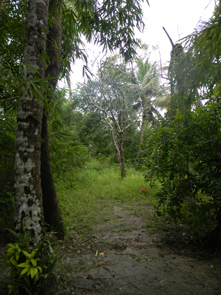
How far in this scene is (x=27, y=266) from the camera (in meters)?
1.85

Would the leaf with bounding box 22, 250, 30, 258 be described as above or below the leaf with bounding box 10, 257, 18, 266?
above

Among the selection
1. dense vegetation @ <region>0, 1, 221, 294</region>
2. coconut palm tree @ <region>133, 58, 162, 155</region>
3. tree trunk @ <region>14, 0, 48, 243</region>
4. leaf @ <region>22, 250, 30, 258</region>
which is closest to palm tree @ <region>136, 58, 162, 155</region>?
coconut palm tree @ <region>133, 58, 162, 155</region>

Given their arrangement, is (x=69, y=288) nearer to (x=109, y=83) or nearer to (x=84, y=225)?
(x=84, y=225)

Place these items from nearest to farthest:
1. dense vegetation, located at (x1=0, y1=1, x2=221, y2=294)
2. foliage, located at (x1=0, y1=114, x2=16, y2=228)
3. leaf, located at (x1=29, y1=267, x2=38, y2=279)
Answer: leaf, located at (x1=29, y1=267, x2=38, y2=279)
dense vegetation, located at (x1=0, y1=1, x2=221, y2=294)
foliage, located at (x1=0, y1=114, x2=16, y2=228)

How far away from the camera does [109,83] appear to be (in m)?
10.4

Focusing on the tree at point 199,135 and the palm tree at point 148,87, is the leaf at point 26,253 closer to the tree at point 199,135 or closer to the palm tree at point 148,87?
the tree at point 199,135

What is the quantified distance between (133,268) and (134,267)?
0.03 m

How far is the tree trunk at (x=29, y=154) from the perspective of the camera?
2.16 metres

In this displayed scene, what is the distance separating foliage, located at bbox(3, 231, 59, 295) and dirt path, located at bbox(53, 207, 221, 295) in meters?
0.19

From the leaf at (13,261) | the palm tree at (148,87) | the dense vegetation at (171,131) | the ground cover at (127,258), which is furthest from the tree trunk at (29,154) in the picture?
the palm tree at (148,87)

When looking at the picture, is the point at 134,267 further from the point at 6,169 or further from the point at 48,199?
the point at 6,169

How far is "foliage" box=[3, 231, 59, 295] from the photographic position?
1864mm

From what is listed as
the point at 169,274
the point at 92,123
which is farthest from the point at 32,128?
the point at 92,123

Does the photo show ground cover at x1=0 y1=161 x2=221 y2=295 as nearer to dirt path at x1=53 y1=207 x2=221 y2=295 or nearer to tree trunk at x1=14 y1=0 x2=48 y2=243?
dirt path at x1=53 y1=207 x2=221 y2=295
